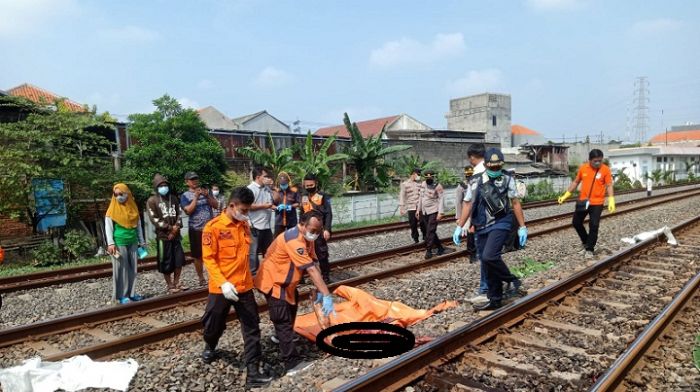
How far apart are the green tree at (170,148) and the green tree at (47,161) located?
4.99ft

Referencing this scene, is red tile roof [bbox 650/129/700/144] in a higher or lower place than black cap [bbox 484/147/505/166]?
higher

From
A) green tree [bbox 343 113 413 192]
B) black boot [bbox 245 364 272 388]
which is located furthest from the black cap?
green tree [bbox 343 113 413 192]

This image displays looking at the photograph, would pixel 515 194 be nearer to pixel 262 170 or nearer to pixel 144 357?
pixel 262 170

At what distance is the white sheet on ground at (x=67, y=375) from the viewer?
3.92 meters

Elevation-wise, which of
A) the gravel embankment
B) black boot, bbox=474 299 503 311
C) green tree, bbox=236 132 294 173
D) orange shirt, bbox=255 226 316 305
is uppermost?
green tree, bbox=236 132 294 173

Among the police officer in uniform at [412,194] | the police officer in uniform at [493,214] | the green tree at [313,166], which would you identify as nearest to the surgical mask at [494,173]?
the police officer in uniform at [493,214]

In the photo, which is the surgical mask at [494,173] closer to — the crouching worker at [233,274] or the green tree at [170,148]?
the crouching worker at [233,274]

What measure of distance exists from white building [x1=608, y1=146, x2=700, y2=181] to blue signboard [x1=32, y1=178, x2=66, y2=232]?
138 feet

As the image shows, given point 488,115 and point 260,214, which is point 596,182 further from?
point 488,115

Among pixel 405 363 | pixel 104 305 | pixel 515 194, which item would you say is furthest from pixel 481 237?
pixel 104 305

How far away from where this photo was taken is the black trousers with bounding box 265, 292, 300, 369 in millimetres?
4672

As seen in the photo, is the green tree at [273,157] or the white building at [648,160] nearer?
the green tree at [273,157]

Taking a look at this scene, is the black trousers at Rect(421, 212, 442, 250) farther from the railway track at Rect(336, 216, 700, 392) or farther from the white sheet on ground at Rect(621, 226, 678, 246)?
the white sheet on ground at Rect(621, 226, 678, 246)

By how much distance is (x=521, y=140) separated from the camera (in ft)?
201
